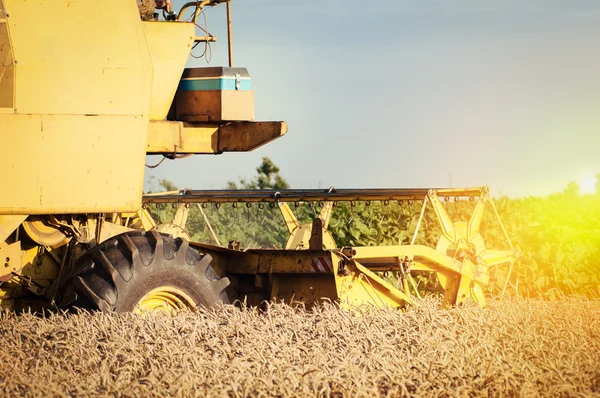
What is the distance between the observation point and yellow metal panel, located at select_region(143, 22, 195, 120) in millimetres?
8438

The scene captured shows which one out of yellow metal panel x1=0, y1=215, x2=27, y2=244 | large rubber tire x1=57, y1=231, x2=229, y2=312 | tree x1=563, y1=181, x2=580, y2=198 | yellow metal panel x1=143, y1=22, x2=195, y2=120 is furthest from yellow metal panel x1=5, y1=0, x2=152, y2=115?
tree x1=563, y1=181, x2=580, y2=198

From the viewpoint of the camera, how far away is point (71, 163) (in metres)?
7.61

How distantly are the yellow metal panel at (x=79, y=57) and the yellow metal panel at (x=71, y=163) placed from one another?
0.11 metres

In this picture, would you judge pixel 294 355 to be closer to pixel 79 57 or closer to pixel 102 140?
pixel 102 140

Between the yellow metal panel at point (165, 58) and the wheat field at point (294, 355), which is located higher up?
the yellow metal panel at point (165, 58)

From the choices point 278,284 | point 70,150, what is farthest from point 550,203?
point 70,150

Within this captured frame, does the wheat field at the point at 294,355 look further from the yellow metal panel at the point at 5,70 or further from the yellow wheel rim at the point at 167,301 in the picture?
the yellow metal panel at the point at 5,70

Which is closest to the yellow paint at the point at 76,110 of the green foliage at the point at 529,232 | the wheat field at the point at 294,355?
the wheat field at the point at 294,355

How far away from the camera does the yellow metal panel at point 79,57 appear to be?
7539 millimetres

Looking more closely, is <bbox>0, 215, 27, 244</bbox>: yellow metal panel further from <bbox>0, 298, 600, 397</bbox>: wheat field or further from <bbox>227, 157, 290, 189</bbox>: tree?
<bbox>227, 157, 290, 189</bbox>: tree

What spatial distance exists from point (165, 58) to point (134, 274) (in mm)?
1893

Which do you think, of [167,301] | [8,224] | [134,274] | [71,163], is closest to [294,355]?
[134,274]

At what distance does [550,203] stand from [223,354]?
12.7m

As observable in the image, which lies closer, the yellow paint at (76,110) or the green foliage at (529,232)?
the yellow paint at (76,110)
